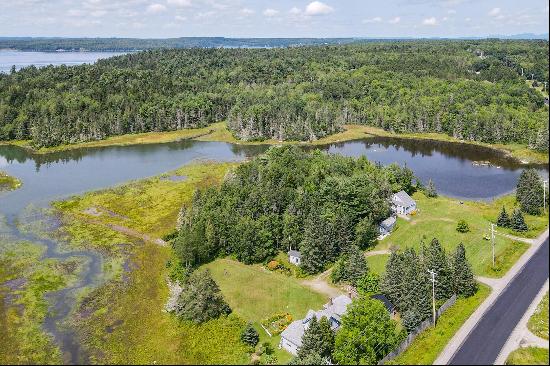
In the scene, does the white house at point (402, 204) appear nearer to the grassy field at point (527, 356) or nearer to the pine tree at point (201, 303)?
the pine tree at point (201, 303)

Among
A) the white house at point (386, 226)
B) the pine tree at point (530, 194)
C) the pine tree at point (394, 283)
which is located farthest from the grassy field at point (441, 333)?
the pine tree at point (530, 194)

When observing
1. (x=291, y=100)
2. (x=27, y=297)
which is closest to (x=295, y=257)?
(x=27, y=297)

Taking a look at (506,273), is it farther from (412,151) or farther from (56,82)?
(56,82)

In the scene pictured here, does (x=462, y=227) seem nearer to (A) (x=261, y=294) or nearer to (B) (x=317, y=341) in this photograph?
(A) (x=261, y=294)

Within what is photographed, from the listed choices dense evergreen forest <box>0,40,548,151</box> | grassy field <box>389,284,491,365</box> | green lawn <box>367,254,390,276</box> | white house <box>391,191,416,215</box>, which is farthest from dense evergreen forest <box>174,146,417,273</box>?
dense evergreen forest <box>0,40,548,151</box>

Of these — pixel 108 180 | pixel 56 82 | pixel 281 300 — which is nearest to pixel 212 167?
pixel 108 180

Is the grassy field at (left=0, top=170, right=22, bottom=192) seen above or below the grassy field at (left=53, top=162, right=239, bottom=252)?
above

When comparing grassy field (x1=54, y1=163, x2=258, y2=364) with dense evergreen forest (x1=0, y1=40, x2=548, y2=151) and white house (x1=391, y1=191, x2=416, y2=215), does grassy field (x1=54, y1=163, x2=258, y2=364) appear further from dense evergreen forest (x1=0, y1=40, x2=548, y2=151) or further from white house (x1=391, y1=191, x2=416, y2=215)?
dense evergreen forest (x1=0, y1=40, x2=548, y2=151)
